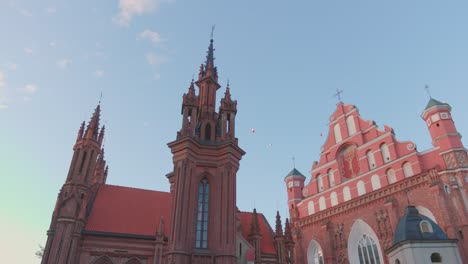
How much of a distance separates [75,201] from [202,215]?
31.6 ft

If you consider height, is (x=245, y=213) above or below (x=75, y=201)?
above

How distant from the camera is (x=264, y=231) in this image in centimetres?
3216

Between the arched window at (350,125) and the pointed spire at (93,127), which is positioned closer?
the pointed spire at (93,127)

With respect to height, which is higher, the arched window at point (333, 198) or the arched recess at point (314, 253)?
the arched window at point (333, 198)

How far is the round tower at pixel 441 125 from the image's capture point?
1079 inches

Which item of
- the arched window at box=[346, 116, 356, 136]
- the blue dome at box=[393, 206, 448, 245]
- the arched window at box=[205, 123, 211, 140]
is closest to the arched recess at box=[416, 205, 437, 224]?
the blue dome at box=[393, 206, 448, 245]

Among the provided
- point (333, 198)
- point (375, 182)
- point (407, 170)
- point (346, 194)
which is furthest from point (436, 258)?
point (333, 198)

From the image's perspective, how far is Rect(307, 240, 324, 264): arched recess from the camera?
112 feet

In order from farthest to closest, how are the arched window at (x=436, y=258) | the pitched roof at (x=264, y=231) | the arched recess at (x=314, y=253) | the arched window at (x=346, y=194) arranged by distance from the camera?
the arched recess at (x=314, y=253) < the arched window at (x=346, y=194) < the pitched roof at (x=264, y=231) < the arched window at (x=436, y=258)

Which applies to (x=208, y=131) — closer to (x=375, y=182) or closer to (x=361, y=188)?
(x=361, y=188)

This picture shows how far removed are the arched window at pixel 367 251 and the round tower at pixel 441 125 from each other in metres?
10.1

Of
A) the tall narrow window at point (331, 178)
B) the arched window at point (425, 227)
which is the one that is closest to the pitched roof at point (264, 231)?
the tall narrow window at point (331, 178)

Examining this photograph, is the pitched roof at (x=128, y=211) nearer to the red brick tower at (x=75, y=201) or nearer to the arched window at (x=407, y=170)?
the red brick tower at (x=75, y=201)

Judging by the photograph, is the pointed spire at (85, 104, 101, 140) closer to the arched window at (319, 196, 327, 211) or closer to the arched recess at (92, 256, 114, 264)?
the arched recess at (92, 256, 114, 264)
